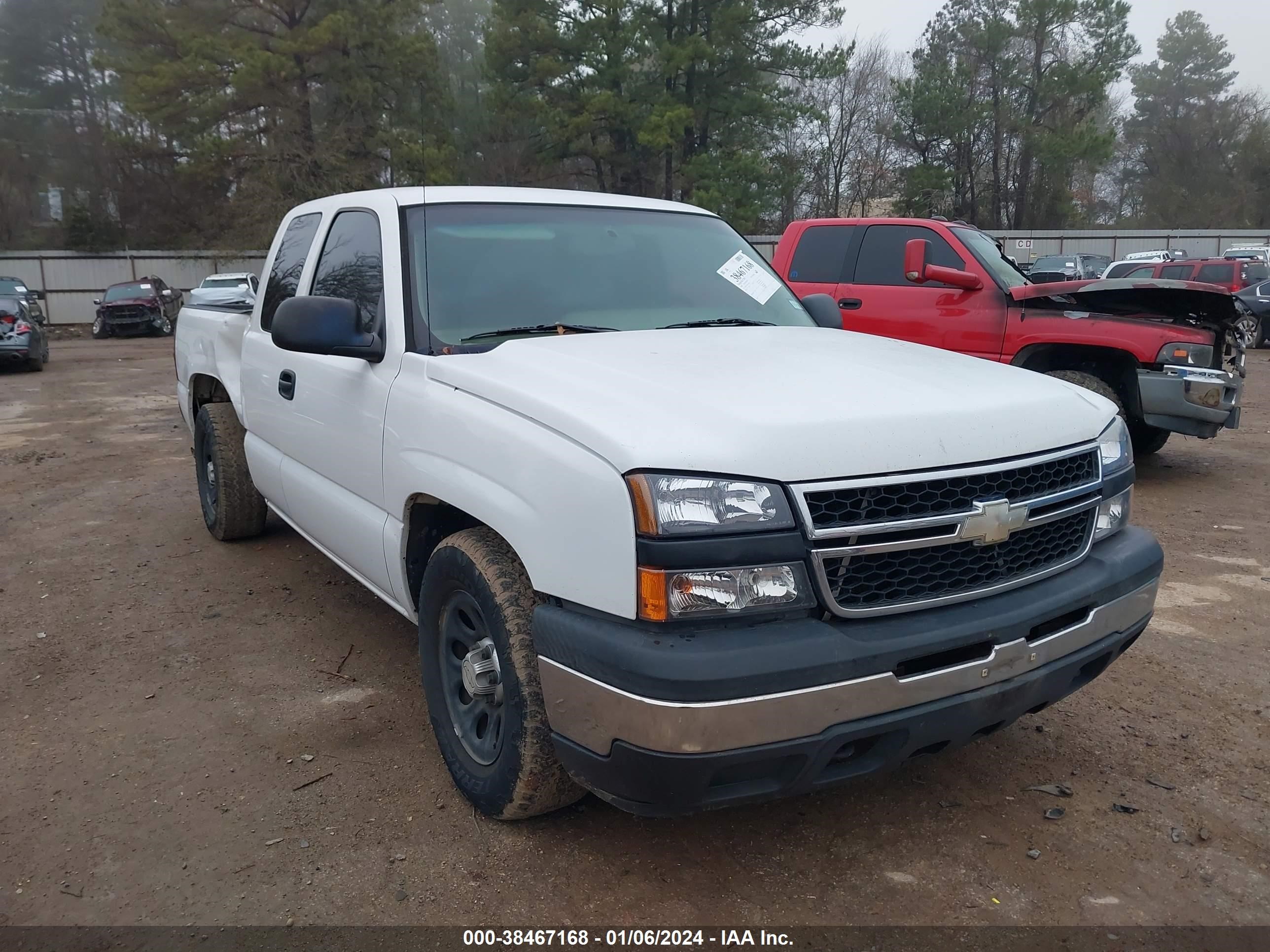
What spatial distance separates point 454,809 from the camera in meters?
2.99

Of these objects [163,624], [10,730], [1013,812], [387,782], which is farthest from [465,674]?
[163,624]

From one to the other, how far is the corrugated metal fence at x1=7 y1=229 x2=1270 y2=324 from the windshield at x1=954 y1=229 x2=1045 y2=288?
936 inches

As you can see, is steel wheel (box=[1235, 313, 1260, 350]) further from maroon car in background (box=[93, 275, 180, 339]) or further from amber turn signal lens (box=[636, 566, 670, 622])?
maroon car in background (box=[93, 275, 180, 339])

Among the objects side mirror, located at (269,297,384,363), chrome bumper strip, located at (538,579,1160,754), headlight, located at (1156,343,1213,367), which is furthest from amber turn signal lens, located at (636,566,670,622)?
headlight, located at (1156,343,1213,367)

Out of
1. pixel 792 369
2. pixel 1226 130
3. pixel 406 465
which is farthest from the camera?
pixel 1226 130

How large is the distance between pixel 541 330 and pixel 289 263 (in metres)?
1.91

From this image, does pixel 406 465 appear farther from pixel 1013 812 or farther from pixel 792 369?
pixel 1013 812

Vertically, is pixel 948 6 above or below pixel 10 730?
above

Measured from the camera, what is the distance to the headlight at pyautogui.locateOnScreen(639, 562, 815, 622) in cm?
220

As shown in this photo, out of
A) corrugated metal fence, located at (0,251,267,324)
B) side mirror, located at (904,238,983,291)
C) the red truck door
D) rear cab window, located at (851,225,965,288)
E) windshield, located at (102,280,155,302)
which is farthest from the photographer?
corrugated metal fence, located at (0,251,267,324)

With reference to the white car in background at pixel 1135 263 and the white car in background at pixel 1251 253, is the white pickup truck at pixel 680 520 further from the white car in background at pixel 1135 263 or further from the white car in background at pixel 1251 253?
the white car in background at pixel 1251 253

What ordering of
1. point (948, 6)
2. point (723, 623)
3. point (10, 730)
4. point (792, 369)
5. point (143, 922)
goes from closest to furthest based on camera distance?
point (723, 623), point (143, 922), point (792, 369), point (10, 730), point (948, 6)

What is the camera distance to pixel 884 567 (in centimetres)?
235

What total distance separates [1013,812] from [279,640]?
3.11 metres
